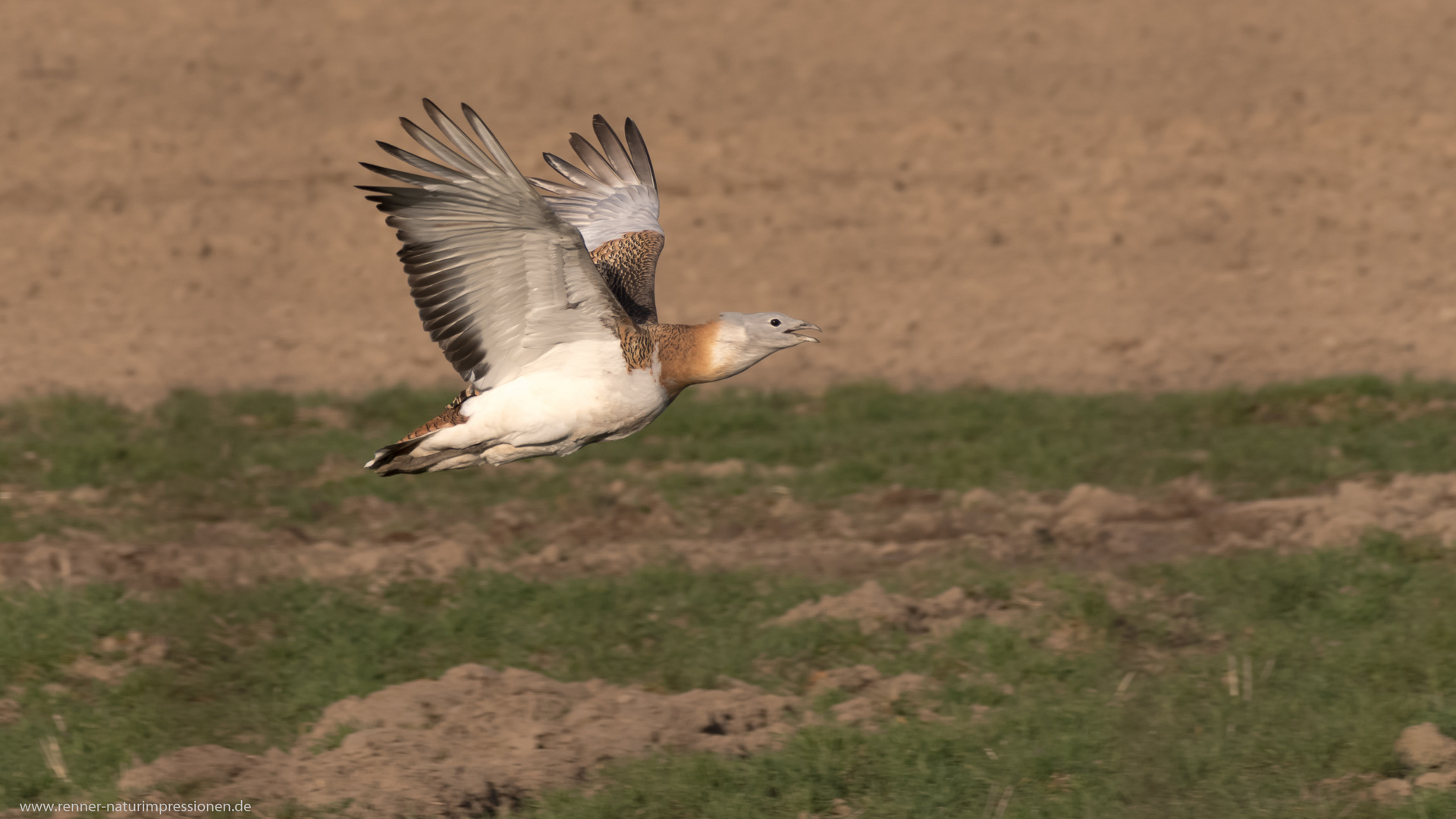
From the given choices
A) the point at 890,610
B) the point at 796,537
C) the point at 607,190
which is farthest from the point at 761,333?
the point at 796,537

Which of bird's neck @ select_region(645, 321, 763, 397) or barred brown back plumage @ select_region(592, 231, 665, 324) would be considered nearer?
bird's neck @ select_region(645, 321, 763, 397)

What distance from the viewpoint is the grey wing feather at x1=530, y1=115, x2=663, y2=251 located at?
8023 millimetres

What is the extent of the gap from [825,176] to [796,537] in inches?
302

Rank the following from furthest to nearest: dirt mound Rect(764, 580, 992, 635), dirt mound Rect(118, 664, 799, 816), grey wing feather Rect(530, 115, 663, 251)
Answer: dirt mound Rect(764, 580, 992, 635), grey wing feather Rect(530, 115, 663, 251), dirt mound Rect(118, 664, 799, 816)

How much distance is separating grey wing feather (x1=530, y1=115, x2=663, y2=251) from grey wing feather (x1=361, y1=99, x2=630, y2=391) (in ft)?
5.76

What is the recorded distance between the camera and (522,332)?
627 cm

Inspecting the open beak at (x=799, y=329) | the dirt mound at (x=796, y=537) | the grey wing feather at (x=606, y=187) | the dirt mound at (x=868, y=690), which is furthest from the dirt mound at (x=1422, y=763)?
the grey wing feather at (x=606, y=187)

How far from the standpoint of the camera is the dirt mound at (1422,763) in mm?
6465

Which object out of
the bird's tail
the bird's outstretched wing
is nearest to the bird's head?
the bird's tail

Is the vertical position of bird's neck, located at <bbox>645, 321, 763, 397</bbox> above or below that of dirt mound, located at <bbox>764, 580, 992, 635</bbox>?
above

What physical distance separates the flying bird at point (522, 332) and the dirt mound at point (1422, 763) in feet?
9.50

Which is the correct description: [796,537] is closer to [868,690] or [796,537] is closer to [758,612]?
[758,612]

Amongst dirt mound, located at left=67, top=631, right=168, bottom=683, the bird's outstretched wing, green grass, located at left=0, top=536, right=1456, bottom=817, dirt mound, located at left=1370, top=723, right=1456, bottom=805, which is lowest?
dirt mound, located at left=1370, top=723, right=1456, bottom=805

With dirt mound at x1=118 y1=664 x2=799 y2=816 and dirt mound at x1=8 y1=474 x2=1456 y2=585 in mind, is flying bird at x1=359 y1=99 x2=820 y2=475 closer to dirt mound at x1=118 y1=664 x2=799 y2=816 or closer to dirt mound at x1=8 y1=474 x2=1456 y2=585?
dirt mound at x1=118 y1=664 x2=799 y2=816
